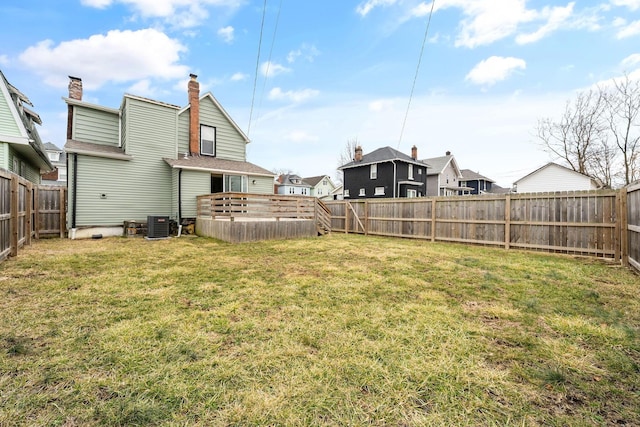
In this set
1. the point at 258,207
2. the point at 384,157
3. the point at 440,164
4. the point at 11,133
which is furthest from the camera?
the point at 440,164

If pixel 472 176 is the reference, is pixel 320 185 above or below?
A: below

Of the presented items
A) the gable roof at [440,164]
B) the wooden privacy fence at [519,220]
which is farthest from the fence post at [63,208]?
the gable roof at [440,164]

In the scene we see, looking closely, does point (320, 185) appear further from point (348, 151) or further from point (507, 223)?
point (507, 223)

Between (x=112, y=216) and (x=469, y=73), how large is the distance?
18.9m

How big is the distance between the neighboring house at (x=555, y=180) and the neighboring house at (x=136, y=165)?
76.9 feet

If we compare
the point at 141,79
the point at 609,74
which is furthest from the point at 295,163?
the point at 609,74

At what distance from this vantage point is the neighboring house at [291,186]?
149 ft

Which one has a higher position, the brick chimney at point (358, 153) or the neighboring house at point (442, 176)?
the brick chimney at point (358, 153)

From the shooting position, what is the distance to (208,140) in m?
14.9

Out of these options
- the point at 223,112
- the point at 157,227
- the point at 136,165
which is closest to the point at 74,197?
the point at 136,165

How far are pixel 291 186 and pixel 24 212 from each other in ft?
126

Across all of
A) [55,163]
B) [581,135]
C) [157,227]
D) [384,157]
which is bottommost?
[157,227]

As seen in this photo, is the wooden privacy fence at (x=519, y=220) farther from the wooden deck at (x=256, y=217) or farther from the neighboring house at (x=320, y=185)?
the neighboring house at (x=320, y=185)

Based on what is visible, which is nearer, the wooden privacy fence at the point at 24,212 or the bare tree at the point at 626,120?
the wooden privacy fence at the point at 24,212
